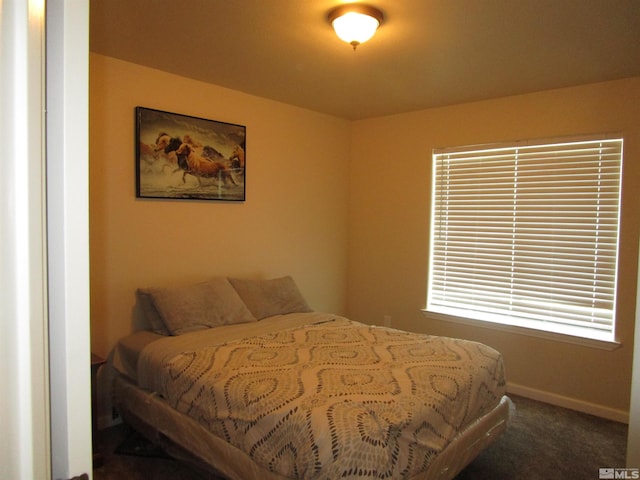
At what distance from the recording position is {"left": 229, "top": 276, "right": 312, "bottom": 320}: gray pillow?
3.33m

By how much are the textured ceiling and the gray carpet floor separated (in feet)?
8.18

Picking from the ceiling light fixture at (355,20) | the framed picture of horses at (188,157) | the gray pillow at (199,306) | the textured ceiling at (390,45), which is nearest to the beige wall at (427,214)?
the textured ceiling at (390,45)

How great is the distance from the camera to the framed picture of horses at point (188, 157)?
9.96 ft

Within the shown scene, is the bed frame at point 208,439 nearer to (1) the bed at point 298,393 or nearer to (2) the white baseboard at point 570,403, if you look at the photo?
(1) the bed at point 298,393

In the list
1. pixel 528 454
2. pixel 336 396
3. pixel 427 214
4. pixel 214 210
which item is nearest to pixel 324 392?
pixel 336 396

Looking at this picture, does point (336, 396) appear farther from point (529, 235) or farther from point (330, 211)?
point (330, 211)

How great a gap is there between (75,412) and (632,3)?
2.66 metres

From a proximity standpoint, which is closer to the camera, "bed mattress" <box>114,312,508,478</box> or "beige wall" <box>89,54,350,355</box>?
"bed mattress" <box>114,312,508,478</box>

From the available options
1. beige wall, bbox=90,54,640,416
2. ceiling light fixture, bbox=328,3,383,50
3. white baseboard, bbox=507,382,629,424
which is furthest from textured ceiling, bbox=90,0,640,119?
white baseboard, bbox=507,382,629,424

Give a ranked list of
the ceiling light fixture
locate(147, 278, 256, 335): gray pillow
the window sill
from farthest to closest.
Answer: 1. the window sill
2. locate(147, 278, 256, 335): gray pillow
3. the ceiling light fixture

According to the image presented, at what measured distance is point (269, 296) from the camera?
345cm

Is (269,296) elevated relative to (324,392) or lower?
elevated

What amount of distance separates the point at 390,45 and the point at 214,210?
186cm

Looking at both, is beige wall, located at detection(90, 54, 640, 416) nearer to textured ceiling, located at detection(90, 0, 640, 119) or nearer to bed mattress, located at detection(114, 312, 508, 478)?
textured ceiling, located at detection(90, 0, 640, 119)
